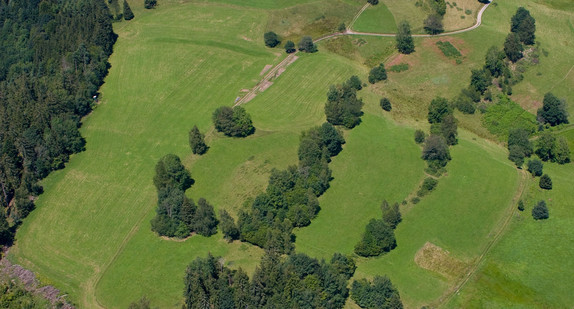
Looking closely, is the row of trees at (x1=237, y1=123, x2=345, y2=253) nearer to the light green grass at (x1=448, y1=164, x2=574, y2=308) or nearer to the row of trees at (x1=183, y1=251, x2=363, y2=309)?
Answer: the row of trees at (x1=183, y1=251, x2=363, y2=309)

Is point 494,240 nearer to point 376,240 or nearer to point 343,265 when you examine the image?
point 376,240

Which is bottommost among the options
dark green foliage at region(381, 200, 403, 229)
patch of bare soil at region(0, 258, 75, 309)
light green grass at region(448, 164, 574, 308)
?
patch of bare soil at region(0, 258, 75, 309)

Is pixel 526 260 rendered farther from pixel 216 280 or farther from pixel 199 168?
pixel 199 168

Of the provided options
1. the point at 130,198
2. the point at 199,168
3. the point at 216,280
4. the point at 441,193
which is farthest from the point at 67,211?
the point at 441,193

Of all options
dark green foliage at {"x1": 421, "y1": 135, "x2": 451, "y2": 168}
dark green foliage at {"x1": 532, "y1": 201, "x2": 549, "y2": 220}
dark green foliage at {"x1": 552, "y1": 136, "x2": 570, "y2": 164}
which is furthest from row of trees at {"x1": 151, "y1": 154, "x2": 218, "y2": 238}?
dark green foliage at {"x1": 552, "y1": 136, "x2": 570, "y2": 164}

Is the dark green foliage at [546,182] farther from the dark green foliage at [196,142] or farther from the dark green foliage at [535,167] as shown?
the dark green foliage at [196,142]

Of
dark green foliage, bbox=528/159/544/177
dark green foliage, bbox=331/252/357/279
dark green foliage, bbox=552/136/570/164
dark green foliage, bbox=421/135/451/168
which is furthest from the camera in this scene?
dark green foliage, bbox=552/136/570/164

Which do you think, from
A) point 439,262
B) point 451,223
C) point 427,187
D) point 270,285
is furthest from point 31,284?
point 451,223

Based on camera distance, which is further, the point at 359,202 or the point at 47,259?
the point at 359,202
